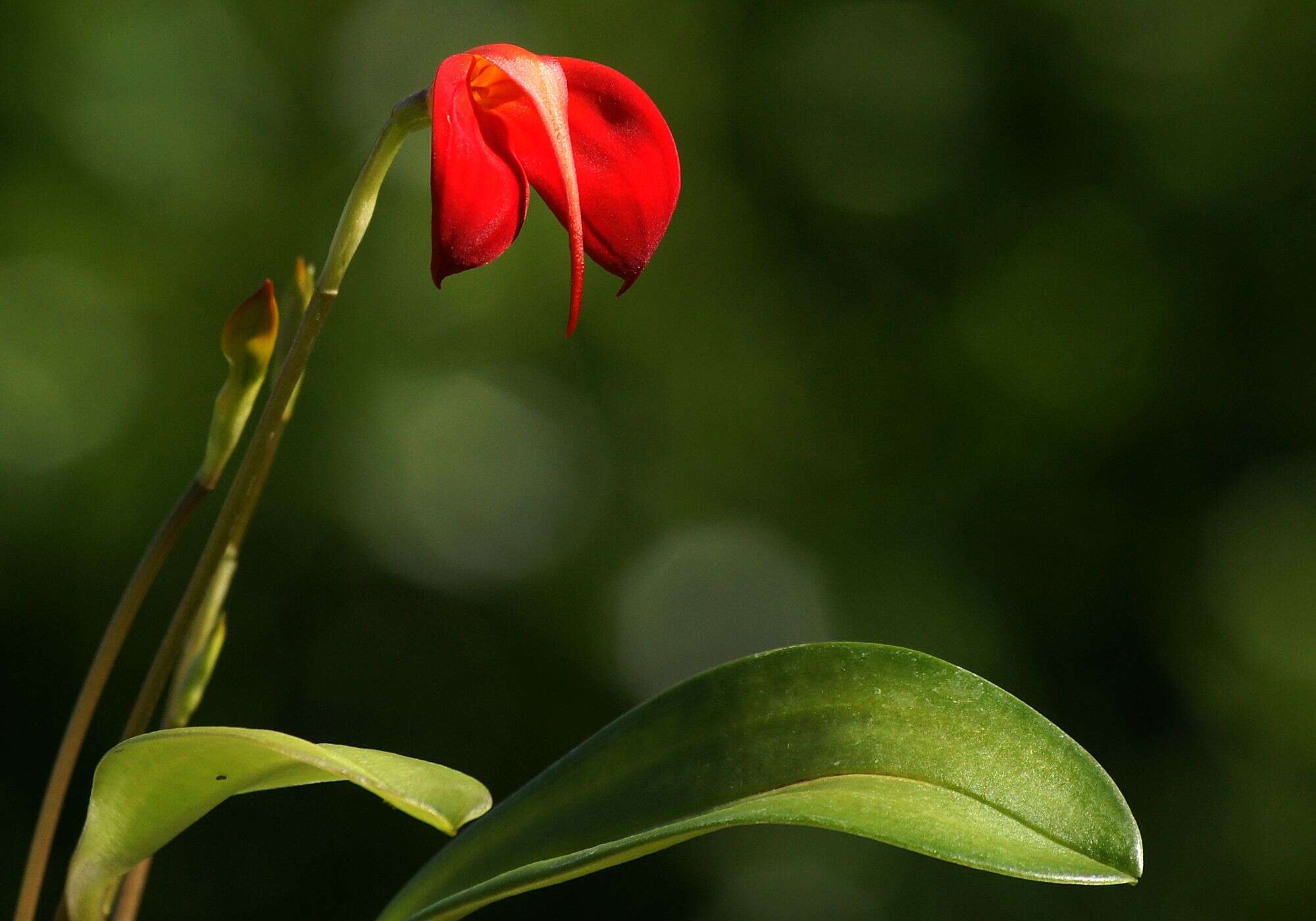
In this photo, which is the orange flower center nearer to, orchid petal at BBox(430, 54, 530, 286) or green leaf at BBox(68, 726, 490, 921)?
orchid petal at BBox(430, 54, 530, 286)

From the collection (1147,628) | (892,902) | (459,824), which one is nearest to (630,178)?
(459,824)

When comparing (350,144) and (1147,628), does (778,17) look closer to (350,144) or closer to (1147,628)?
(350,144)

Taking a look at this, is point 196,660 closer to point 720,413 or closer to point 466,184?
point 466,184

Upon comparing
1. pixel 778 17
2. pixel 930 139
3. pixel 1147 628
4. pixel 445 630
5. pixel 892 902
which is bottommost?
pixel 892 902

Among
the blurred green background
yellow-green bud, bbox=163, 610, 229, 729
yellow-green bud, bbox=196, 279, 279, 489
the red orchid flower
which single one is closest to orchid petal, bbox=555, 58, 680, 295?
the red orchid flower

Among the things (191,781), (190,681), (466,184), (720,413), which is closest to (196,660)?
(190,681)

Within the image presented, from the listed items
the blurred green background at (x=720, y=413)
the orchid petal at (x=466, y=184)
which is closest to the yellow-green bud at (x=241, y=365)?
the orchid petal at (x=466, y=184)

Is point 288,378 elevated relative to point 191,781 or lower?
elevated
